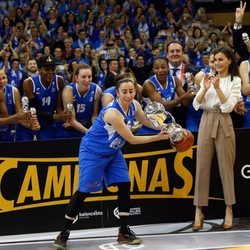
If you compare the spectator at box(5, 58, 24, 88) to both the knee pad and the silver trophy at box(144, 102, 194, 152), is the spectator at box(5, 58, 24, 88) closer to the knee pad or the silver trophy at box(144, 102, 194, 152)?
the knee pad

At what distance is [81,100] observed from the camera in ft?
24.9

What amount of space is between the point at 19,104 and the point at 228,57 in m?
2.42

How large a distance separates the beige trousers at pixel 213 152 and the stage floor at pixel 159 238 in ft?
1.14

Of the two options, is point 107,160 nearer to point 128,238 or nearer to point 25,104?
point 128,238

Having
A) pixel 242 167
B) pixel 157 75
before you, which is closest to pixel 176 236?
pixel 242 167

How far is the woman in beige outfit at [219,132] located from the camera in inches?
272

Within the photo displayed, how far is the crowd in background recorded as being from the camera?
13.5 m

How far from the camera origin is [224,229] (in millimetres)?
7031

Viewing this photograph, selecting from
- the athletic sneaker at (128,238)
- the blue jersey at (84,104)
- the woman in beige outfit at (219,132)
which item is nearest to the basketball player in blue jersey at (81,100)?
the blue jersey at (84,104)

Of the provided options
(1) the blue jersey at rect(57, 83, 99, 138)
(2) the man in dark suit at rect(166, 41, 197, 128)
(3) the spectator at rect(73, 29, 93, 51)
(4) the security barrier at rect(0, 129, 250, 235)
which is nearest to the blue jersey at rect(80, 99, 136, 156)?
(4) the security barrier at rect(0, 129, 250, 235)

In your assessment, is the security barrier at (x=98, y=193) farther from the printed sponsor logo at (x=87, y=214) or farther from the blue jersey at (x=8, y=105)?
the blue jersey at (x=8, y=105)

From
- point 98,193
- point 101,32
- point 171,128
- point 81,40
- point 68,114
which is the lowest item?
point 98,193

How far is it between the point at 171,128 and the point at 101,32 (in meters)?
9.50

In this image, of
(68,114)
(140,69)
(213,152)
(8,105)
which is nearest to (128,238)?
(213,152)
